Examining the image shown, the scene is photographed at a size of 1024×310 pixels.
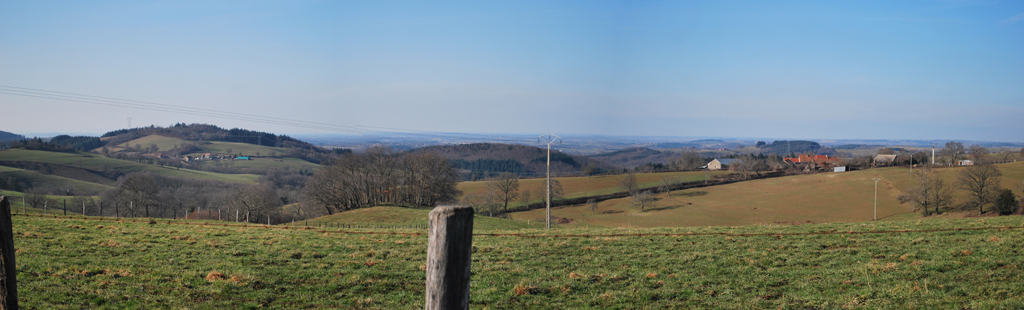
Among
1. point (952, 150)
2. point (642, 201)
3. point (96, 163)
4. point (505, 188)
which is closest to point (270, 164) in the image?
point (96, 163)

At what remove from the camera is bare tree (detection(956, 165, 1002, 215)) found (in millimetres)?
55938

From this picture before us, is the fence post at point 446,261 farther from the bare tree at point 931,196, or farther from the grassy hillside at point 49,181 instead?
the grassy hillside at point 49,181

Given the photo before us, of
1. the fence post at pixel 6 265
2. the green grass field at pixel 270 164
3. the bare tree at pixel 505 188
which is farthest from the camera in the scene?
the green grass field at pixel 270 164

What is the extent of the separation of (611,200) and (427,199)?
3768cm

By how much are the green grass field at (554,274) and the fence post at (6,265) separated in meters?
4.18

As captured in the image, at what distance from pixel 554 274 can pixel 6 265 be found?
9784 mm

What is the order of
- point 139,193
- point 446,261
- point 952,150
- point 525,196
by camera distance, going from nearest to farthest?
point 446,261 → point 139,193 → point 525,196 → point 952,150

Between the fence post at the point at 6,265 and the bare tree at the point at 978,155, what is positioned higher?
the fence post at the point at 6,265

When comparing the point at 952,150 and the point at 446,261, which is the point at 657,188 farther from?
the point at 446,261

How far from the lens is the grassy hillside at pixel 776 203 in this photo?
68.4m

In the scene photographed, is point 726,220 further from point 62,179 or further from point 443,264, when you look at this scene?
point 62,179

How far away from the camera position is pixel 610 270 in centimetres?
1271

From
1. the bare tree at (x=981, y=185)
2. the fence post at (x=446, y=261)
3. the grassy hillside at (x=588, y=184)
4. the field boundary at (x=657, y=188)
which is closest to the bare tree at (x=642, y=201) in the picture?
the field boundary at (x=657, y=188)

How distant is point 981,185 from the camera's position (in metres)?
56.8
